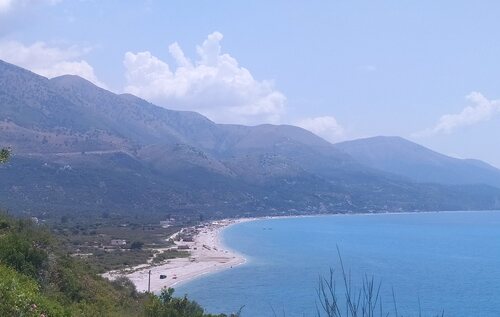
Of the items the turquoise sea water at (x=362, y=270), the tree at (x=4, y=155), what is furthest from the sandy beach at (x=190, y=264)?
the tree at (x=4, y=155)

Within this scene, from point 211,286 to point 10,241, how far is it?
3713 centimetres

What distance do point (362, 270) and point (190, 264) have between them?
17890 millimetres

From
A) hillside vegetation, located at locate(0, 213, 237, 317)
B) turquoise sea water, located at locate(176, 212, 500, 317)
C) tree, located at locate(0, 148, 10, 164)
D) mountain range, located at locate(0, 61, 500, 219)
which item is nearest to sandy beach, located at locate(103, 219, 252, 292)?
turquoise sea water, located at locate(176, 212, 500, 317)

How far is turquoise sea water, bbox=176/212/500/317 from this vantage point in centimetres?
4720

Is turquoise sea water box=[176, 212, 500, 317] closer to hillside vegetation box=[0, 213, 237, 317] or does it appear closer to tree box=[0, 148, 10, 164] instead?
hillside vegetation box=[0, 213, 237, 317]

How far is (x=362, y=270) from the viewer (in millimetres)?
65500

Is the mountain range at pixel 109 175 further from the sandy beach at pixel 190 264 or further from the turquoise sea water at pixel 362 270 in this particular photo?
the turquoise sea water at pixel 362 270

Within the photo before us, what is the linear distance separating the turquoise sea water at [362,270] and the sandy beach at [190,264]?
1.68 metres

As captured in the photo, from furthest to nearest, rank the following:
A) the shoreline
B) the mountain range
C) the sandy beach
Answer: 1. the mountain range
2. the sandy beach
3. the shoreline

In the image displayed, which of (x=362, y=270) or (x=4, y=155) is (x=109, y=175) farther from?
(x=4, y=155)

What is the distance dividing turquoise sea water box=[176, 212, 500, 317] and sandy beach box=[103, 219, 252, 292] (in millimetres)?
1683

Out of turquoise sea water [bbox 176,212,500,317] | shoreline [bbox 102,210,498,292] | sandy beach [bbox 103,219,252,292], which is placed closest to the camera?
turquoise sea water [bbox 176,212,500,317]

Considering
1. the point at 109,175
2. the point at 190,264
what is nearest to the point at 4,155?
the point at 190,264

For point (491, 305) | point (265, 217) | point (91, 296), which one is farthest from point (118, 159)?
point (91, 296)
